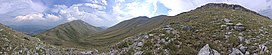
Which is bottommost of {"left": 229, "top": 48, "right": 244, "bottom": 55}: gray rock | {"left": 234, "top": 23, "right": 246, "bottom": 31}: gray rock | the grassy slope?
{"left": 229, "top": 48, "right": 244, "bottom": 55}: gray rock

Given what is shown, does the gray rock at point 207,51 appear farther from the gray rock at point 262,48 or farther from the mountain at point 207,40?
the gray rock at point 262,48

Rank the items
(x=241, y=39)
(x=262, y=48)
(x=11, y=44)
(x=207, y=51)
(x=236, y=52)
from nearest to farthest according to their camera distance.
Result: (x=207, y=51), (x=262, y=48), (x=236, y=52), (x=241, y=39), (x=11, y=44)

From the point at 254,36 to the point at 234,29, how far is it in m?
3.24

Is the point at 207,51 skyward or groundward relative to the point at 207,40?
groundward

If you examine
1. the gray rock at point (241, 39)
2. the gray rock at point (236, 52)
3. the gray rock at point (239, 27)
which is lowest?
the gray rock at point (236, 52)

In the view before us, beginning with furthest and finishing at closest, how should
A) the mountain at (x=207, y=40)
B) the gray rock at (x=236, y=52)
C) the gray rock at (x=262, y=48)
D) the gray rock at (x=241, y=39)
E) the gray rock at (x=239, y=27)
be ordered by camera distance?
1. the gray rock at (x=239, y=27)
2. the gray rock at (x=241, y=39)
3. the mountain at (x=207, y=40)
4. the gray rock at (x=236, y=52)
5. the gray rock at (x=262, y=48)

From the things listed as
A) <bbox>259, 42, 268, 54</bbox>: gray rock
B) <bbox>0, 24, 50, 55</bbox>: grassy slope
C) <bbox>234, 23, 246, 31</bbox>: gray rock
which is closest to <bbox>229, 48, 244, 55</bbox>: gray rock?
<bbox>259, 42, 268, 54</bbox>: gray rock

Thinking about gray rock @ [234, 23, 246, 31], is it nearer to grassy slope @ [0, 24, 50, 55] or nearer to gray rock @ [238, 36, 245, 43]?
gray rock @ [238, 36, 245, 43]

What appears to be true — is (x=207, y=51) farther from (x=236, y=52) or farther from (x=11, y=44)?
(x=11, y=44)

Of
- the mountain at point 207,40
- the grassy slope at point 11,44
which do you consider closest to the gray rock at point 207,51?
the mountain at point 207,40

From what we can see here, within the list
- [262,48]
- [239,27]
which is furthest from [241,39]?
[239,27]

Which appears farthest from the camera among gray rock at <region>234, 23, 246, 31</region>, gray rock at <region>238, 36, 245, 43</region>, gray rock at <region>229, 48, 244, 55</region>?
gray rock at <region>234, 23, 246, 31</region>

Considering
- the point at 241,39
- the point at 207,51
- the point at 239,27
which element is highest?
the point at 239,27

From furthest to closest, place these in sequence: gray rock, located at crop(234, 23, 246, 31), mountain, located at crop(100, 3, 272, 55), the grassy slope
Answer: the grassy slope → gray rock, located at crop(234, 23, 246, 31) → mountain, located at crop(100, 3, 272, 55)
